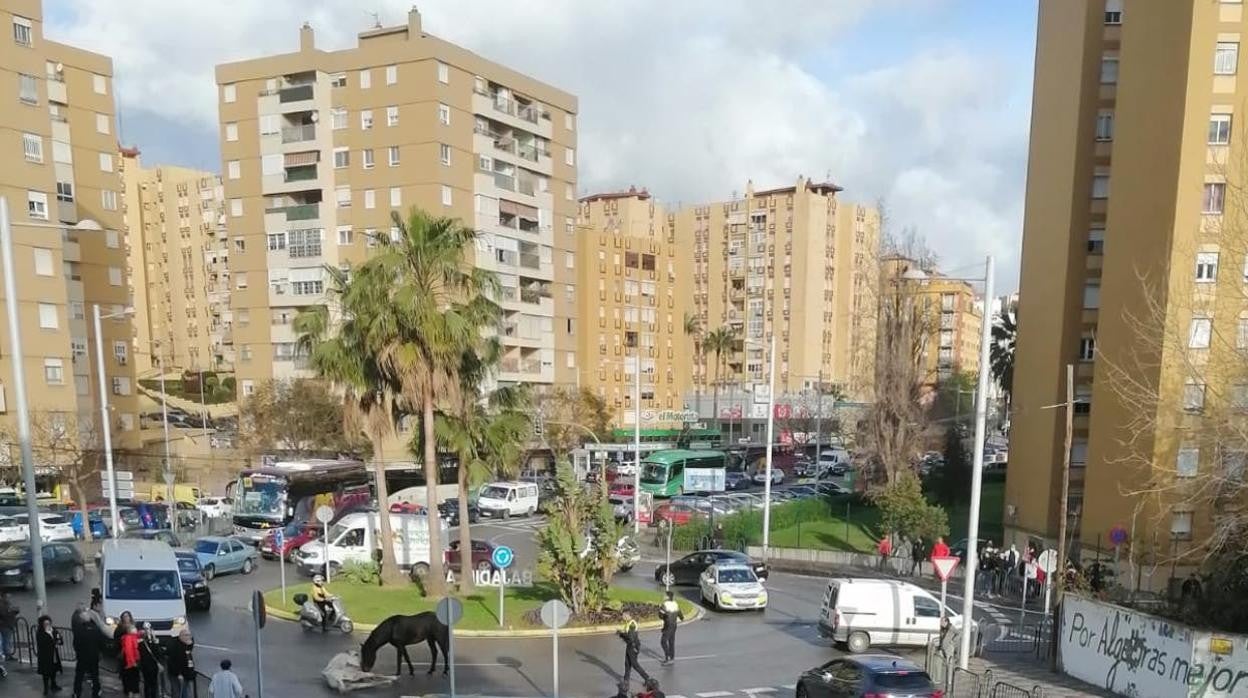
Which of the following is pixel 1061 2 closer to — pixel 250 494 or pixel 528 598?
pixel 528 598

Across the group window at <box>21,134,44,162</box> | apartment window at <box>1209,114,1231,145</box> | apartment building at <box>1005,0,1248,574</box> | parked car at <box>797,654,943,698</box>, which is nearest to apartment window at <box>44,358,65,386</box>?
window at <box>21,134,44,162</box>

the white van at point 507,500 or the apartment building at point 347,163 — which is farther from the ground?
the apartment building at point 347,163

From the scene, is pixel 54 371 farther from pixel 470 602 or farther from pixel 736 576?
A: pixel 736 576

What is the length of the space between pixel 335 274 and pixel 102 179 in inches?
1644

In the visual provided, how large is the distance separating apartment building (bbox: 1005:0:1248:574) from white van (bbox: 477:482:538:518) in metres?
26.2

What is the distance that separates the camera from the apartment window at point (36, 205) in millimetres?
45469

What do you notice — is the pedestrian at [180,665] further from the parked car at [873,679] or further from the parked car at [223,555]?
the parked car at [223,555]

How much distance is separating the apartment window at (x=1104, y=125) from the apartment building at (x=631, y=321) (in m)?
47.9

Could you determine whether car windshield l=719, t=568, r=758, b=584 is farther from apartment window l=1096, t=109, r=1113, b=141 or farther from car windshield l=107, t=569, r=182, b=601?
apartment window l=1096, t=109, r=1113, b=141

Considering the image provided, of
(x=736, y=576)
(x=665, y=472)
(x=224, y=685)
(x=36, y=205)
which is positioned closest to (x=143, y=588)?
(x=224, y=685)

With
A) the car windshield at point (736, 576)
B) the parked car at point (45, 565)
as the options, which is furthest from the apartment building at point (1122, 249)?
the parked car at point (45, 565)

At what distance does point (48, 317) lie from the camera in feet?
150

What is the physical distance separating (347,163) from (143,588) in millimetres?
45060

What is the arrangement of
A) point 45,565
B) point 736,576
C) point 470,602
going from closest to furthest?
point 470,602 → point 736,576 → point 45,565
